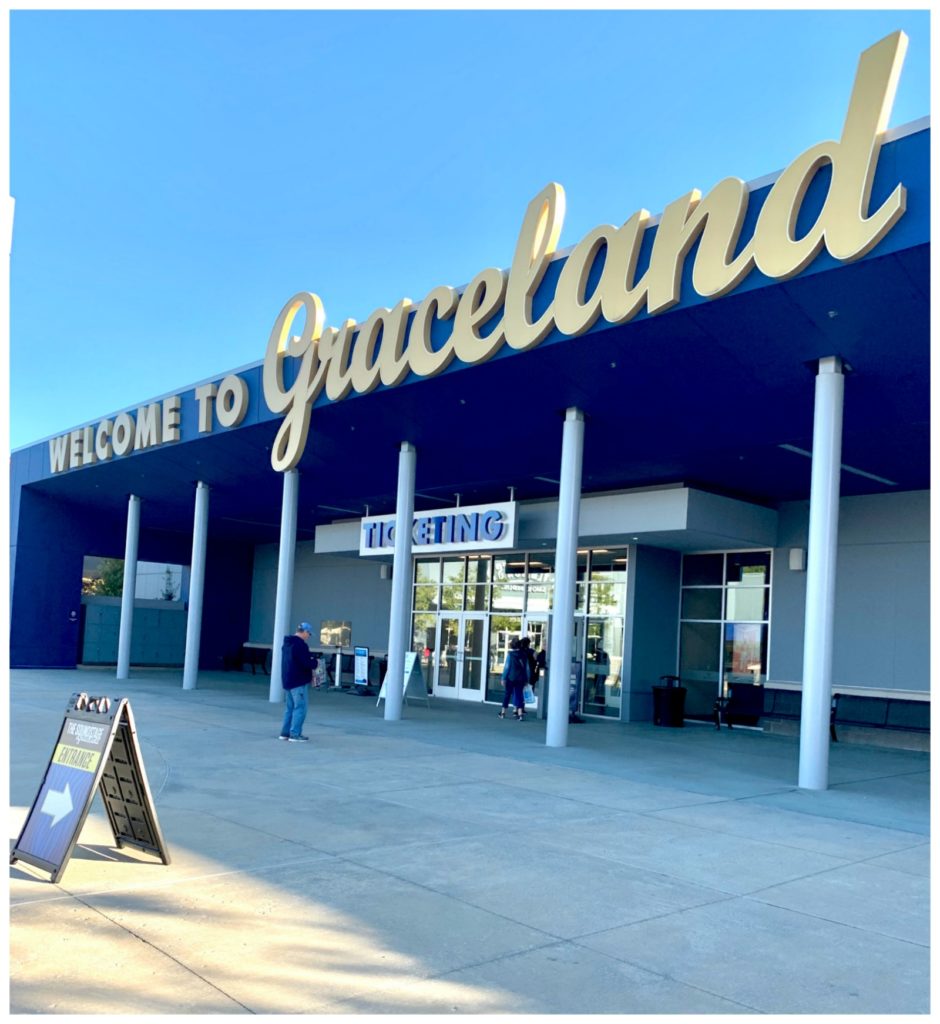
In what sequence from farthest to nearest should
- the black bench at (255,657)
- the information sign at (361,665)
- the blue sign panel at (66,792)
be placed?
the black bench at (255,657), the information sign at (361,665), the blue sign panel at (66,792)

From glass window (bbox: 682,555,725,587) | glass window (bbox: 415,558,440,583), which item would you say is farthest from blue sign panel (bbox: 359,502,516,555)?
glass window (bbox: 682,555,725,587)

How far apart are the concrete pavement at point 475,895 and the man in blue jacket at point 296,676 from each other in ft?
3.31

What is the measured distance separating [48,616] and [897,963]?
2616cm

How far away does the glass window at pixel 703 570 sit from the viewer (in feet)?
65.9

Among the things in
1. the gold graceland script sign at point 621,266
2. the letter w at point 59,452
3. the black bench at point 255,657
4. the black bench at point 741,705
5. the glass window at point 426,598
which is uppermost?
the gold graceland script sign at point 621,266

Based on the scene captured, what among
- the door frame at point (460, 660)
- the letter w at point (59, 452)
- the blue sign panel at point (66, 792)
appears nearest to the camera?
the blue sign panel at point (66, 792)

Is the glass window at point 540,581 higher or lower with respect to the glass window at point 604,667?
higher

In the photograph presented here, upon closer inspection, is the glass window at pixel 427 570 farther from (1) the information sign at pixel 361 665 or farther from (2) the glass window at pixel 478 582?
(1) the information sign at pixel 361 665

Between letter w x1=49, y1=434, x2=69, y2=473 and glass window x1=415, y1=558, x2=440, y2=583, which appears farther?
glass window x1=415, y1=558, x2=440, y2=583

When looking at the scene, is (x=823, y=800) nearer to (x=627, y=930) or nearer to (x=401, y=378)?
(x=627, y=930)

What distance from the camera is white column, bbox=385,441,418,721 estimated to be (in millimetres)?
16688

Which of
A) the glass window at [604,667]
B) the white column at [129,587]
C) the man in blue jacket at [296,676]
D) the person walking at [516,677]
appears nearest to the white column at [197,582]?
the white column at [129,587]

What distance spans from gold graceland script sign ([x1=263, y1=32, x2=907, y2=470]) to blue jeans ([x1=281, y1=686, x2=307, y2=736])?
438 centimetres

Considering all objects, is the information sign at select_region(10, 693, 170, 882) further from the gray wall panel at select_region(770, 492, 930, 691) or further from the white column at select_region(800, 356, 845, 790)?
the gray wall panel at select_region(770, 492, 930, 691)
